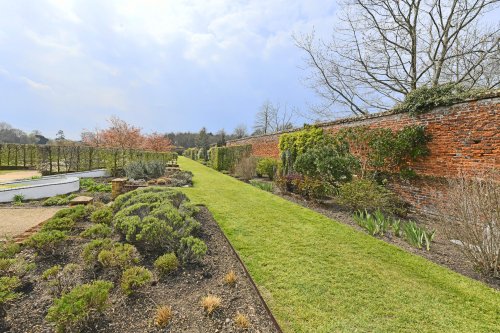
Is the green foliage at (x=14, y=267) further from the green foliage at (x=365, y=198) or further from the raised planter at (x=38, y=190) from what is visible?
the green foliage at (x=365, y=198)

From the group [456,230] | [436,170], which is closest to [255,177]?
[436,170]

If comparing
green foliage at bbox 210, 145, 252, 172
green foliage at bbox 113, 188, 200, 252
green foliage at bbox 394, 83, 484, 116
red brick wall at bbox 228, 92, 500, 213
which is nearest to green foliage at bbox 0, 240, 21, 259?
green foliage at bbox 113, 188, 200, 252

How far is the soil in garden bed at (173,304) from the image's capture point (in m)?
2.17

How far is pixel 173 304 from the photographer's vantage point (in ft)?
8.17

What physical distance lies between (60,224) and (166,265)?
2.21 m

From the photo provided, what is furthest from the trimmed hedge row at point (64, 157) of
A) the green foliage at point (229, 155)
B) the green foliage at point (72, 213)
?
the green foliage at point (72, 213)

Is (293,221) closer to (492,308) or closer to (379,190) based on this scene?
(379,190)

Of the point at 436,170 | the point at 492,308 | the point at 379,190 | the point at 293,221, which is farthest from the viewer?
the point at 379,190

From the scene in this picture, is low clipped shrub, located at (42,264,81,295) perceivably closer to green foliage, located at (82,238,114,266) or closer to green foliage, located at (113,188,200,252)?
green foliage, located at (82,238,114,266)

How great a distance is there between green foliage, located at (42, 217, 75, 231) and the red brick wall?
735cm

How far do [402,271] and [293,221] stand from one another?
8.18ft

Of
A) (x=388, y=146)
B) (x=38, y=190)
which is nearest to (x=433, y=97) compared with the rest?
(x=388, y=146)

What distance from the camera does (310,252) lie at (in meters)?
3.91

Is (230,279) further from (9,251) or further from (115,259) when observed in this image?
(9,251)
